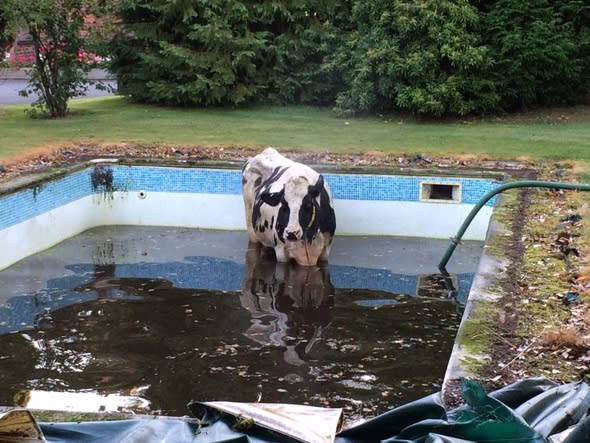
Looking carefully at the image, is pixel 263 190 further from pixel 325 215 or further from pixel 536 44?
pixel 536 44

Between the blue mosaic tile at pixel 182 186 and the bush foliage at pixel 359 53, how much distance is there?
4.62 metres

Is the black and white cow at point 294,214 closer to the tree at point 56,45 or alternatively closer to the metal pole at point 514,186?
the metal pole at point 514,186

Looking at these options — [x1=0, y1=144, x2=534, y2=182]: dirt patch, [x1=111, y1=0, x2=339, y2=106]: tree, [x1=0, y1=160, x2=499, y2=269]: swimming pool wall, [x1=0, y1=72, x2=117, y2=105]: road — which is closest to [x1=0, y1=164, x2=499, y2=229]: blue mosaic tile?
[x1=0, y1=160, x2=499, y2=269]: swimming pool wall

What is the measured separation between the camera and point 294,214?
7734 millimetres

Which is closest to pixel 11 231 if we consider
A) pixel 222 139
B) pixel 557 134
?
pixel 222 139

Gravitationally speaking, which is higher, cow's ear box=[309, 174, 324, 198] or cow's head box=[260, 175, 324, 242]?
cow's ear box=[309, 174, 324, 198]

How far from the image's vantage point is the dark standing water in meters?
5.06

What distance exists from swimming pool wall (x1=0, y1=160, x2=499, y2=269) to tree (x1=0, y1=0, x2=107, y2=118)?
4260mm

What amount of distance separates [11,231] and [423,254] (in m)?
4.81

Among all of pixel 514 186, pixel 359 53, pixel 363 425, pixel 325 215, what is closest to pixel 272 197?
pixel 325 215

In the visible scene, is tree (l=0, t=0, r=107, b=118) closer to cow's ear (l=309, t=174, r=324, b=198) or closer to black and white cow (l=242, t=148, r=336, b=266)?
black and white cow (l=242, t=148, r=336, b=266)

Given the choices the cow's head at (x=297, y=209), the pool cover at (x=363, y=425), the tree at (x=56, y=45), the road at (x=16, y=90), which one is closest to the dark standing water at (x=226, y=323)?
the cow's head at (x=297, y=209)

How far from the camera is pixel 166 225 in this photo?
10.1 metres

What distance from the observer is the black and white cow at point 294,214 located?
25.5 ft
